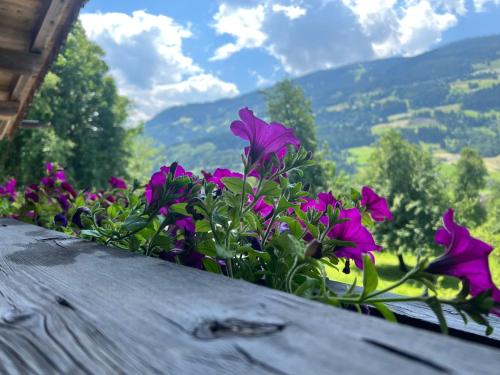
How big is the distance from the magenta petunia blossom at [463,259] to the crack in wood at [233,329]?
0.31 m

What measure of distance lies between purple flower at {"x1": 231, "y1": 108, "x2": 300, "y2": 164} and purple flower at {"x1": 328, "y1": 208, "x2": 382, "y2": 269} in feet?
0.65

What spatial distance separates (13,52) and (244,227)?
3.44 metres

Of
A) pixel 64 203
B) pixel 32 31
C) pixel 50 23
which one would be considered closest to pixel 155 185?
pixel 64 203

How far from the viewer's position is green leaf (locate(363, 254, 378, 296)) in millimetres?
655

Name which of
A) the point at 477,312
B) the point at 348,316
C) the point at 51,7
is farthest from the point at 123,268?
the point at 51,7

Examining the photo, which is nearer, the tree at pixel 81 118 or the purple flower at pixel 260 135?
the purple flower at pixel 260 135

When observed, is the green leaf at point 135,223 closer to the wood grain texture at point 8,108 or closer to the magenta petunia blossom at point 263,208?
the magenta petunia blossom at point 263,208

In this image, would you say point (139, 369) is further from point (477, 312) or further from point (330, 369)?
point (477, 312)

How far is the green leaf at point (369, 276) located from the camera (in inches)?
25.8

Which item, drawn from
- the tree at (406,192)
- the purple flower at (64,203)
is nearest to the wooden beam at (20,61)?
the purple flower at (64,203)

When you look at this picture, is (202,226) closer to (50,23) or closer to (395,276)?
(50,23)

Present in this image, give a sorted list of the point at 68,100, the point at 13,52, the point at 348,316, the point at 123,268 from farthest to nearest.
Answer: the point at 68,100, the point at 13,52, the point at 123,268, the point at 348,316

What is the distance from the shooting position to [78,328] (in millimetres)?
624

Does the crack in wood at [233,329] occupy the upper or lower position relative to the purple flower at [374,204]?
lower
